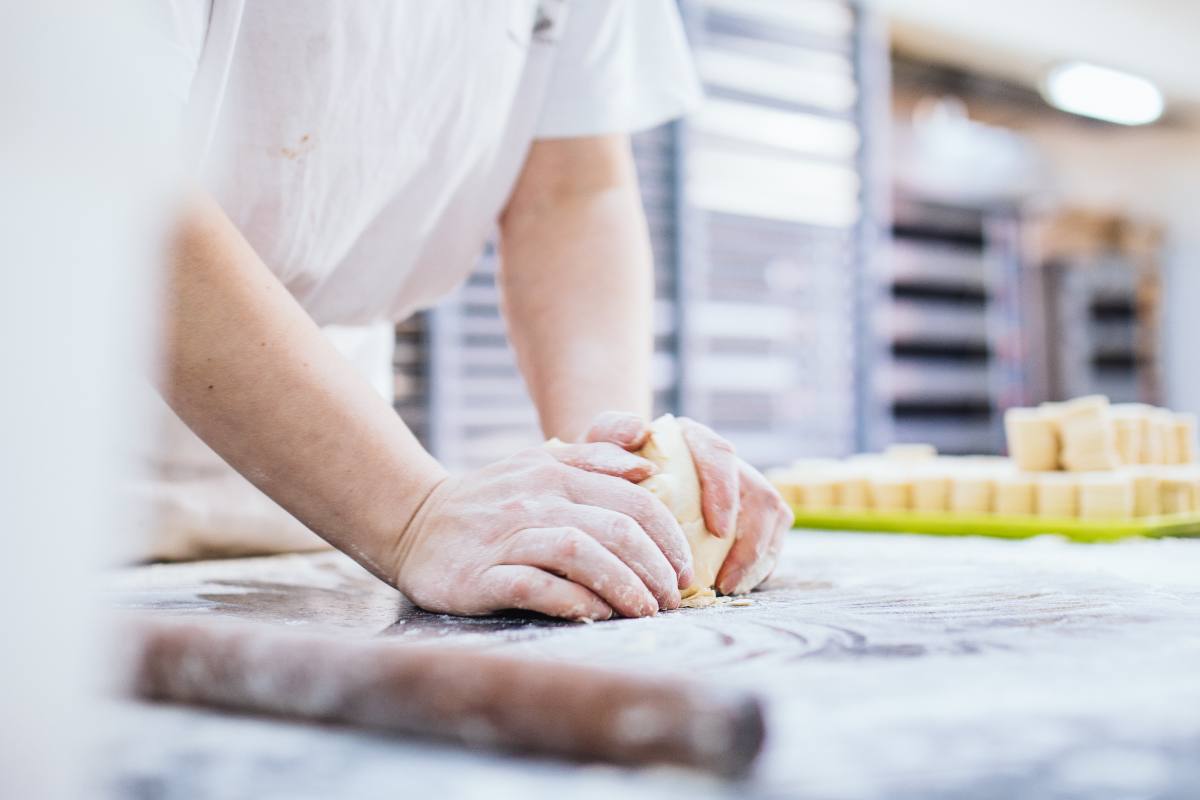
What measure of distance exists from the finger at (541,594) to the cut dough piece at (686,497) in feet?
0.58

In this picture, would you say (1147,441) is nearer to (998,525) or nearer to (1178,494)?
(1178,494)

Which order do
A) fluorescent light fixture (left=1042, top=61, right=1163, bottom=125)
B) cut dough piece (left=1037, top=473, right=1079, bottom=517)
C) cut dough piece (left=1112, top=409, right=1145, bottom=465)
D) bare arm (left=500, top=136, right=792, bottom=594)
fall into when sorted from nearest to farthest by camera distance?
1. bare arm (left=500, top=136, right=792, bottom=594)
2. cut dough piece (left=1037, top=473, right=1079, bottom=517)
3. cut dough piece (left=1112, top=409, right=1145, bottom=465)
4. fluorescent light fixture (left=1042, top=61, right=1163, bottom=125)

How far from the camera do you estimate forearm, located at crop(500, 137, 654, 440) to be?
53.9 inches

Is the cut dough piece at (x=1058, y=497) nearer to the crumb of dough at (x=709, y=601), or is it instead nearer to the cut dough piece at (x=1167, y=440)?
the cut dough piece at (x=1167, y=440)

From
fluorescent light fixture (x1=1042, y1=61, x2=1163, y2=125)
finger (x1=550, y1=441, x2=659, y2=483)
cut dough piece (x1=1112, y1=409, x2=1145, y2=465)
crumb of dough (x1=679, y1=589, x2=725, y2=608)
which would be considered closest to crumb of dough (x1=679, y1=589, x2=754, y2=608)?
crumb of dough (x1=679, y1=589, x2=725, y2=608)

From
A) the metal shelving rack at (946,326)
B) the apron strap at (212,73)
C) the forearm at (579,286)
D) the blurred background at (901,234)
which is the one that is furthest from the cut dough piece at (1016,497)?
the metal shelving rack at (946,326)

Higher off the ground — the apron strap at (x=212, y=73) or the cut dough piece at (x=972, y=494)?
the apron strap at (x=212, y=73)

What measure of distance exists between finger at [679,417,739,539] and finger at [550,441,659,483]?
74 mm

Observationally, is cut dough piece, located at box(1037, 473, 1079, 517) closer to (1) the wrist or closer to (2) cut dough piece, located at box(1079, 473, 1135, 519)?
(2) cut dough piece, located at box(1079, 473, 1135, 519)

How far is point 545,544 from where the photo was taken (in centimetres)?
83

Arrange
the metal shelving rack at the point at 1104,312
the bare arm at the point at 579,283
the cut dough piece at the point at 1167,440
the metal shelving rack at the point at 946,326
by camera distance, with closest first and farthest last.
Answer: the bare arm at the point at 579,283 → the cut dough piece at the point at 1167,440 → the metal shelving rack at the point at 946,326 → the metal shelving rack at the point at 1104,312

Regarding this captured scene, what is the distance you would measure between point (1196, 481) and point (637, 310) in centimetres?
93

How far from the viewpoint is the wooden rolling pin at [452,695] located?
15.2 inches

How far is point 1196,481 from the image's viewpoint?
1.67m
